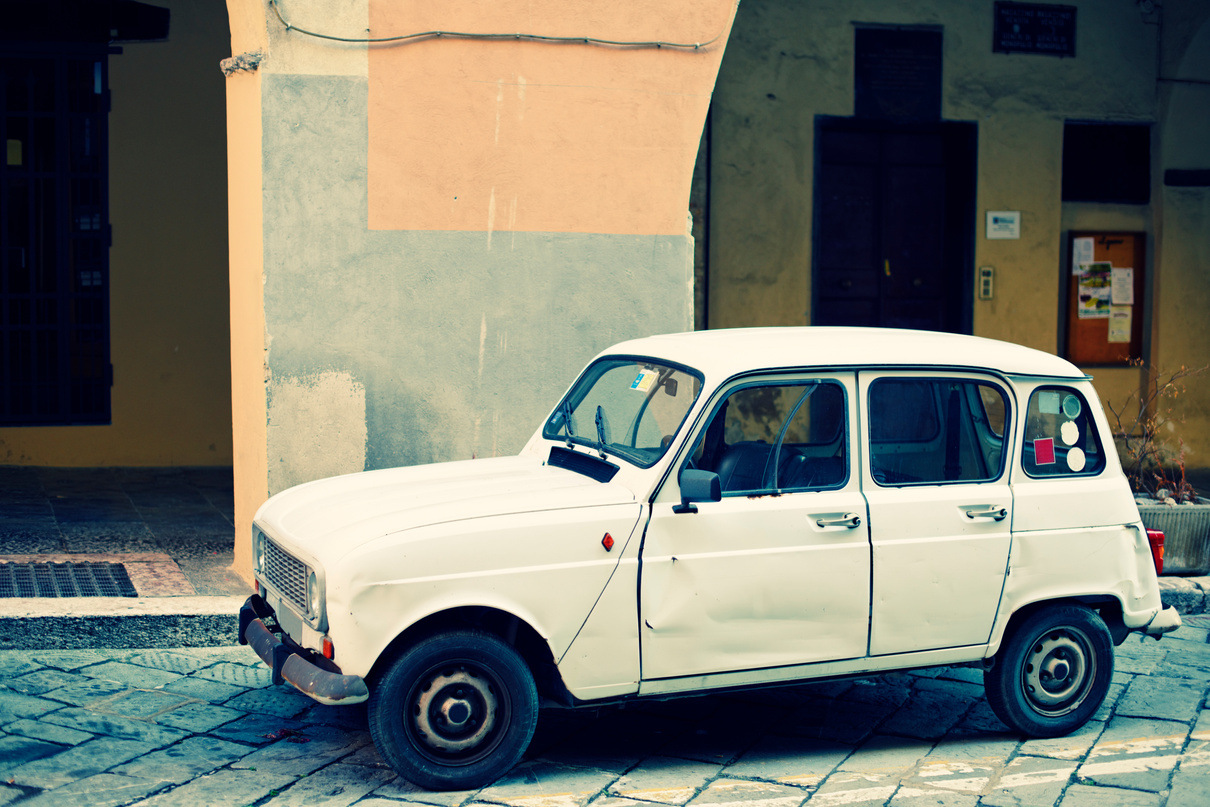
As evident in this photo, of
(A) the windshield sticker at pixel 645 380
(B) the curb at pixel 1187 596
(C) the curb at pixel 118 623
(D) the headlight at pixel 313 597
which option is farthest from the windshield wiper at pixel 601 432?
(B) the curb at pixel 1187 596

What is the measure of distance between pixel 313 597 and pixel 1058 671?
303cm

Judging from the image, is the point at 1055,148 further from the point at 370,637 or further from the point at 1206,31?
the point at 370,637

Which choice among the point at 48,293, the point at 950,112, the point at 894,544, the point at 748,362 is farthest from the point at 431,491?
the point at 950,112

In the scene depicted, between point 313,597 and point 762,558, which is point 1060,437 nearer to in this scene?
point 762,558

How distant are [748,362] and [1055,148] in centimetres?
747

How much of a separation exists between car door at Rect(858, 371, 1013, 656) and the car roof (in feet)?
0.23

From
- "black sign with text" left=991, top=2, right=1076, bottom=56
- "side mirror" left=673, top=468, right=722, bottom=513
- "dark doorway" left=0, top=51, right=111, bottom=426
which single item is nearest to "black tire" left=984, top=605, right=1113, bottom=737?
"side mirror" left=673, top=468, right=722, bottom=513

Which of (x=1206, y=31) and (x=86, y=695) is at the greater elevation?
(x=1206, y=31)

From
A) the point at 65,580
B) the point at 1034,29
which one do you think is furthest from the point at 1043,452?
the point at 1034,29

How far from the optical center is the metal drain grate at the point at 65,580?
6.46m

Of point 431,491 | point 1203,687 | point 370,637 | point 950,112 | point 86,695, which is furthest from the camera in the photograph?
point 950,112

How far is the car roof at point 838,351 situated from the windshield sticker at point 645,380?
0.09m

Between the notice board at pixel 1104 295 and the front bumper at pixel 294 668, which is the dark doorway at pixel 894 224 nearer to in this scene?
the notice board at pixel 1104 295

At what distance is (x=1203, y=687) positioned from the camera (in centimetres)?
584
